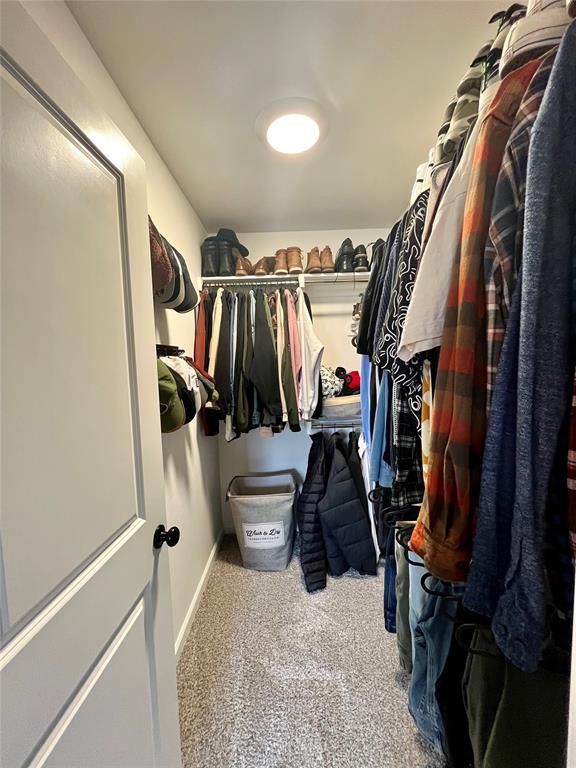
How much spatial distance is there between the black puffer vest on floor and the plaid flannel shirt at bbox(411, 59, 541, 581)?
1.43 meters

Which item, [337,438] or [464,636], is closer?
[464,636]

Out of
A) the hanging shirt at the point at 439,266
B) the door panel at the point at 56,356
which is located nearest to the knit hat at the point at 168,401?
the door panel at the point at 56,356

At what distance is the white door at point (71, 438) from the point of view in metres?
0.46

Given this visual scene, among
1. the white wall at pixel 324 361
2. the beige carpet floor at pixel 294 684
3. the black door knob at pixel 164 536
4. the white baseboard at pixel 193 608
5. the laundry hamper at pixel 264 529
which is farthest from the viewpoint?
the white wall at pixel 324 361

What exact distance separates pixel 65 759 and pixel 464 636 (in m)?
0.85

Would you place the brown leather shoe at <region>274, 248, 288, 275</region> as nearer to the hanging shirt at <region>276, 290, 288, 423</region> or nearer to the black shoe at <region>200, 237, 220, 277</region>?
the hanging shirt at <region>276, 290, 288, 423</region>

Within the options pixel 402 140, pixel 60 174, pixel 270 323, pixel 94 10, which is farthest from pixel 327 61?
pixel 270 323

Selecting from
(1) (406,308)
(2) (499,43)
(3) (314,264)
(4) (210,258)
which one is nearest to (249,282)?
(4) (210,258)

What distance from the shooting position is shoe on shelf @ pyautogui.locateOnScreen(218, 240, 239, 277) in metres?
2.01

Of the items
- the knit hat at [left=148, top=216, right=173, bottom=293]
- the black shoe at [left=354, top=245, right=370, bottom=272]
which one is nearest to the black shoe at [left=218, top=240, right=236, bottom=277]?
the black shoe at [left=354, top=245, right=370, bottom=272]

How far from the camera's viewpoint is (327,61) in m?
1.01

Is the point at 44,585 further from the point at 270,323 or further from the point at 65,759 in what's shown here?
the point at 270,323

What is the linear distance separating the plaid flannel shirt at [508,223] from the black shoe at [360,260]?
158 centimetres

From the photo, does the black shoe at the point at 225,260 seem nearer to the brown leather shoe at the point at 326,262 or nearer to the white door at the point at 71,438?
the brown leather shoe at the point at 326,262
